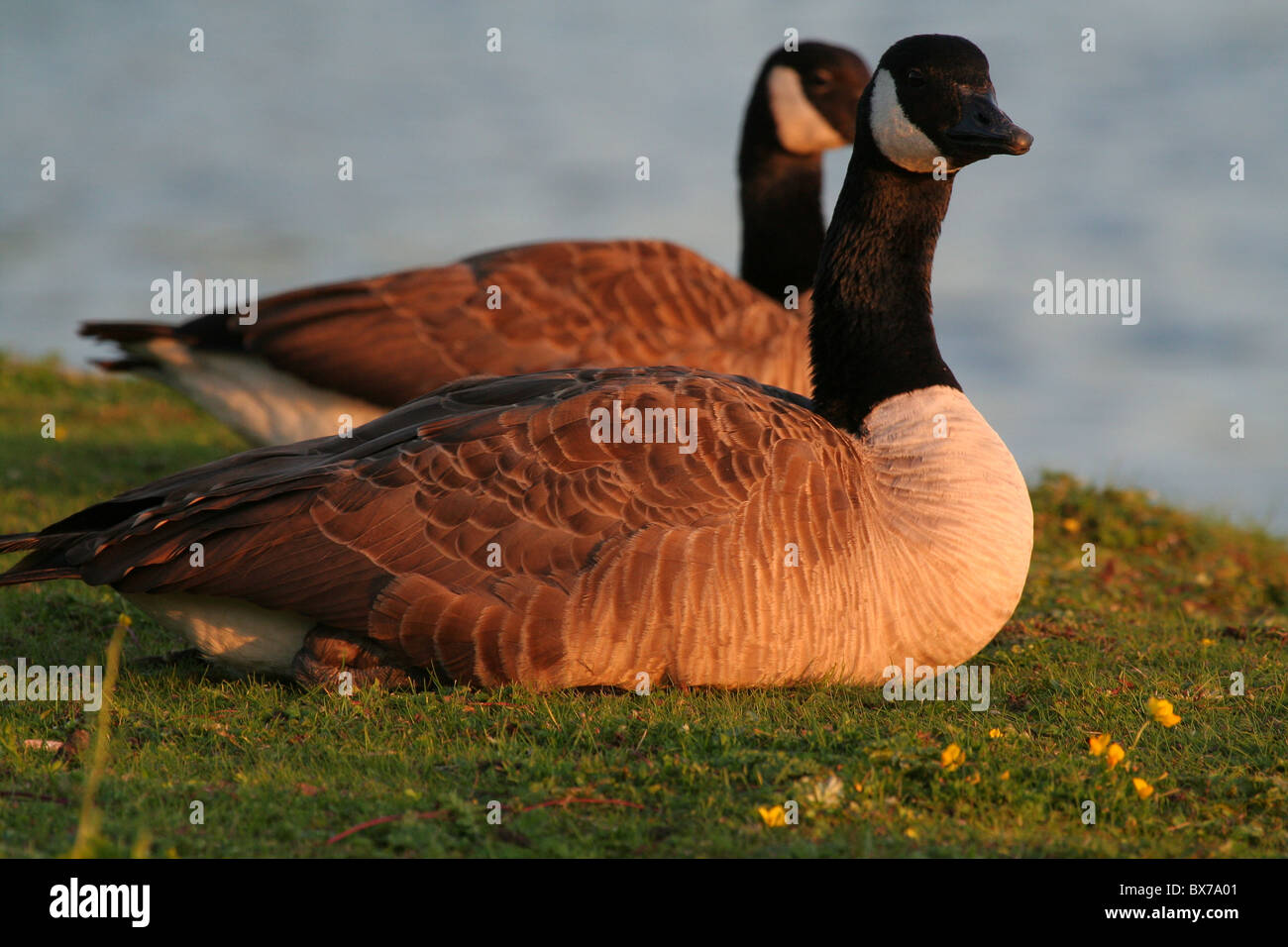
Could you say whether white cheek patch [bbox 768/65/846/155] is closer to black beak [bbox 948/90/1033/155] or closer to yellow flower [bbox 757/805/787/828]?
black beak [bbox 948/90/1033/155]

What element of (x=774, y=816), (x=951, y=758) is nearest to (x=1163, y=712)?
(x=951, y=758)

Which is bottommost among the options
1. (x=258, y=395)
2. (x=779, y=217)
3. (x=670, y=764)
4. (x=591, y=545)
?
(x=670, y=764)

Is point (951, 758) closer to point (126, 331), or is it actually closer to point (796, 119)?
point (126, 331)

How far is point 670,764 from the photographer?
534 centimetres

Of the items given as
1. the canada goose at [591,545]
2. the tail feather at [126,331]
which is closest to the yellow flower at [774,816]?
the canada goose at [591,545]

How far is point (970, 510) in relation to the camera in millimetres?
6711

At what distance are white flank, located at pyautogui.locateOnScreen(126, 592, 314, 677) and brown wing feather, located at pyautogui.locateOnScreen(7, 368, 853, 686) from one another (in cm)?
Result: 21

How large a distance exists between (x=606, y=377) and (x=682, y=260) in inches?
178

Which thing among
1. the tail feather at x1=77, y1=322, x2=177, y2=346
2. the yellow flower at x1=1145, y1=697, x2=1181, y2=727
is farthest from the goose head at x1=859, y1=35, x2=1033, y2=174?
the tail feather at x1=77, y1=322, x2=177, y2=346

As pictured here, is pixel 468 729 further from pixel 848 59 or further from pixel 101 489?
pixel 848 59

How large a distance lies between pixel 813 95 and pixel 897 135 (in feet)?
20.0

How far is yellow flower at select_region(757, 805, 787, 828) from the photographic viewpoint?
4777 mm

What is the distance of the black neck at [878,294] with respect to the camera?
727 cm
